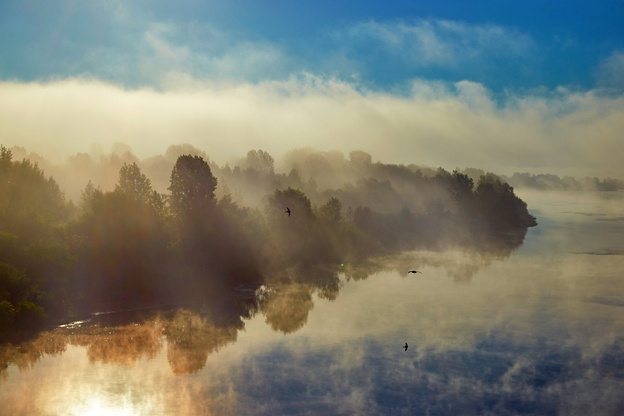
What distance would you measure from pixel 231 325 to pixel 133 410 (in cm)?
2013

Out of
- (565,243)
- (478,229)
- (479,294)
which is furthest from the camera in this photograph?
(478,229)

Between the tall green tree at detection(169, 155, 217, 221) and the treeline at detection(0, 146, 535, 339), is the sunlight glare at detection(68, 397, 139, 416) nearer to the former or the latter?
the treeline at detection(0, 146, 535, 339)

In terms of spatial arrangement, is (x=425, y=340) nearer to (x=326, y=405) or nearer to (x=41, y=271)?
(x=326, y=405)

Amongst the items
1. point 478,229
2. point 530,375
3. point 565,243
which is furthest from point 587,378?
point 478,229

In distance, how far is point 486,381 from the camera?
39.2 m

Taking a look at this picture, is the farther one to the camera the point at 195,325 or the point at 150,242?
the point at 150,242

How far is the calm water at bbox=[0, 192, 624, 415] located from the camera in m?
36.0

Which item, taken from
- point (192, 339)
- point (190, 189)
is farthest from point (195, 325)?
point (190, 189)

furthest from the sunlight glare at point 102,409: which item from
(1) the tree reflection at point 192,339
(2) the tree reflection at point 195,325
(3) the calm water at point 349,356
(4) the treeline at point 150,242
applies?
(4) the treeline at point 150,242

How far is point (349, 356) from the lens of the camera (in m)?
44.3

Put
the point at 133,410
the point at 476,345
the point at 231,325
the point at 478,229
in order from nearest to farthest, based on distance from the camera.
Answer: the point at 133,410 < the point at 476,345 < the point at 231,325 < the point at 478,229

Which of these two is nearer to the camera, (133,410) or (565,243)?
(133,410)

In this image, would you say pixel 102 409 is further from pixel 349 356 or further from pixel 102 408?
pixel 349 356

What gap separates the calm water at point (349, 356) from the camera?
36.0 m
